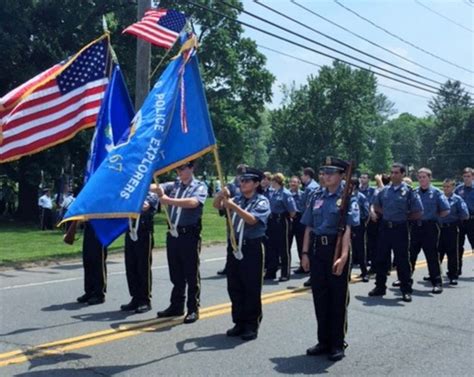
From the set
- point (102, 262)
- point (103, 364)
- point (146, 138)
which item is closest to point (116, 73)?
point (146, 138)

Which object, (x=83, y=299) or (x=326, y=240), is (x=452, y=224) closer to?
(x=326, y=240)

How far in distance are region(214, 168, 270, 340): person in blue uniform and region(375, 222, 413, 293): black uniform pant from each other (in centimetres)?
330

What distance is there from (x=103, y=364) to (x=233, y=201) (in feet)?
7.59

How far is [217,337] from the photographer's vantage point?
6629mm

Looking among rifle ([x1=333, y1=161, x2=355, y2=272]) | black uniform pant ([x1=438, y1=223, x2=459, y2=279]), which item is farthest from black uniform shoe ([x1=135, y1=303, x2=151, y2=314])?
black uniform pant ([x1=438, y1=223, x2=459, y2=279])

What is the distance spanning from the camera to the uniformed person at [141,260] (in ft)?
26.1

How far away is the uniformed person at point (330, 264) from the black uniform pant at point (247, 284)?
659mm

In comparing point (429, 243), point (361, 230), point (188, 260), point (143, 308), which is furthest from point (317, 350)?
point (361, 230)

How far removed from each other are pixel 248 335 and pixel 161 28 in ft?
14.6

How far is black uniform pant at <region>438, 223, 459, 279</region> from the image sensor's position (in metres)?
11.0

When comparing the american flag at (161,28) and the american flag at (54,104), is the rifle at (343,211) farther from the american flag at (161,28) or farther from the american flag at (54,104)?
the american flag at (54,104)

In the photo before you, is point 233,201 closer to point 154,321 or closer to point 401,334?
point 154,321

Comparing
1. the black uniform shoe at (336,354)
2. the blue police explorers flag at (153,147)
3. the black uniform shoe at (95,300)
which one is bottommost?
the black uniform shoe at (336,354)

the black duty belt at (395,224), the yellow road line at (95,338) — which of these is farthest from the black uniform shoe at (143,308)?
the black duty belt at (395,224)
